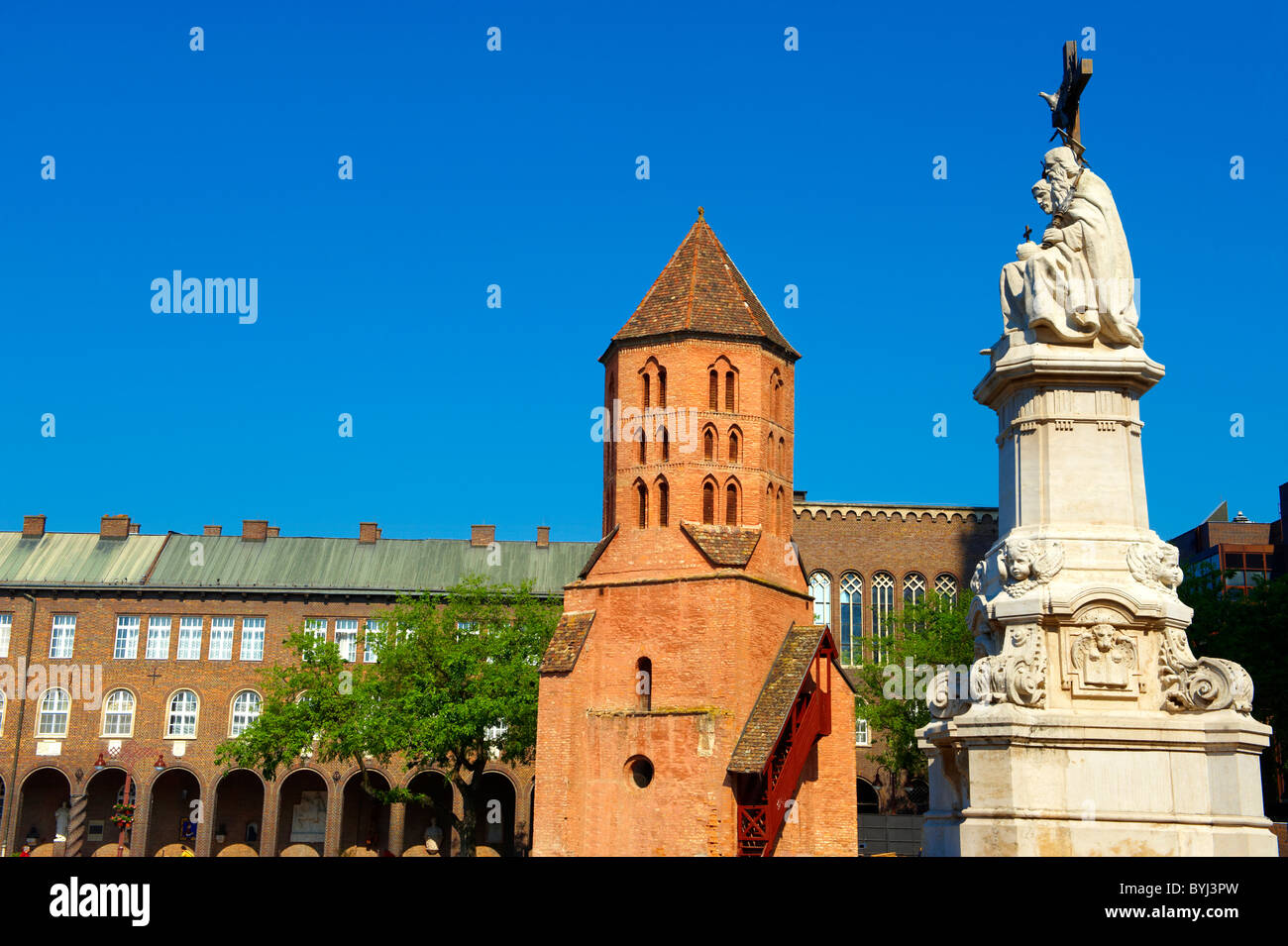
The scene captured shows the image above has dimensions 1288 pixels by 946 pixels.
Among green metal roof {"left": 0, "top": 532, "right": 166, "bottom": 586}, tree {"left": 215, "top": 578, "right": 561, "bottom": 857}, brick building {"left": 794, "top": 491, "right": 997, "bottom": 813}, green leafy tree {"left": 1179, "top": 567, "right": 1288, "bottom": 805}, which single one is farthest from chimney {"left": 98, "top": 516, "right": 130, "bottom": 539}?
green leafy tree {"left": 1179, "top": 567, "right": 1288, "bottom": 805}

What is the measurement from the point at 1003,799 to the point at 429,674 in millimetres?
33903

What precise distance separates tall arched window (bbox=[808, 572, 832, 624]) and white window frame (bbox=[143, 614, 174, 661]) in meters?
30.2

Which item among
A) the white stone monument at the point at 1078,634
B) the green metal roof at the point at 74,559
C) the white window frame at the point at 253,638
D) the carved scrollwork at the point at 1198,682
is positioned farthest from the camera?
the green metal roof at the point at 74,559

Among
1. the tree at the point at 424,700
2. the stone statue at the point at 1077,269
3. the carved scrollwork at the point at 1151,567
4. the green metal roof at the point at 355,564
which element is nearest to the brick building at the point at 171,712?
the green metal roof at the point at 355,564

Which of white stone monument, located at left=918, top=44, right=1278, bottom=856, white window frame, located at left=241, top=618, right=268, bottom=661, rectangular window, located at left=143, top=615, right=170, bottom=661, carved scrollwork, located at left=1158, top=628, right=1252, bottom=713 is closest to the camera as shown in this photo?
white stone monument, located at left=918, top=44, right=1278, bottom=856

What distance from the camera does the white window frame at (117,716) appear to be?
58.8 m

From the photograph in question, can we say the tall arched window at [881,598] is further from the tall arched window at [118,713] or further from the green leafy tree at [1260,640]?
the tall arched window at [118,713]

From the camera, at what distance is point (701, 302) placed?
127 ft

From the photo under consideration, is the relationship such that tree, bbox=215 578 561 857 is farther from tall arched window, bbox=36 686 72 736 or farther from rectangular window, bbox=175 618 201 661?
tall arched window, bbox=36 686 72 736

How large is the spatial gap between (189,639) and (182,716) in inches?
145

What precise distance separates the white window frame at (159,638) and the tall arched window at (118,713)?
1.99m

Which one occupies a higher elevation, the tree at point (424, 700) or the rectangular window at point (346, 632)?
the rectangular window at point (346, 632)

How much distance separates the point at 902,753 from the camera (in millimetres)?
46312

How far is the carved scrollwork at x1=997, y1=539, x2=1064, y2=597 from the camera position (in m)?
11.6
